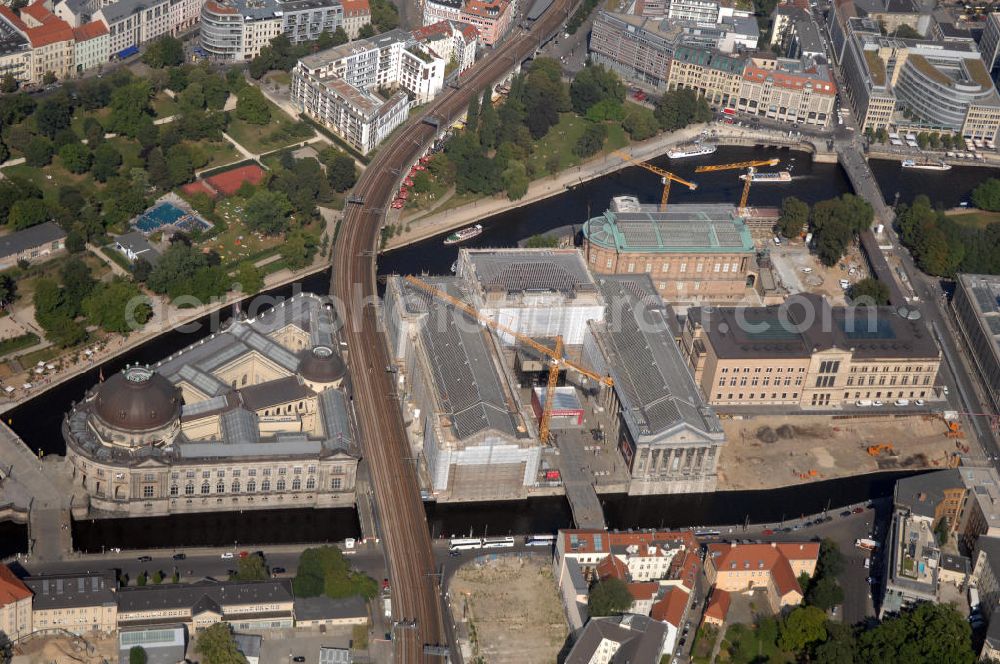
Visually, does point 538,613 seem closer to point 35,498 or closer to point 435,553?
point 435,553

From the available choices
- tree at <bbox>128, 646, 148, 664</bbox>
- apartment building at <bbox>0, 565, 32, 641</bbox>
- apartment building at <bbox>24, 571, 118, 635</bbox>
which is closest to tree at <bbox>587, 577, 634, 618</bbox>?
tree at <bbox>128, 646, 148, 664</bbox>

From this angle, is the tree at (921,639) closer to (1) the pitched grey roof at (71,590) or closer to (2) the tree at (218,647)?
(2) the tree at (218,647)

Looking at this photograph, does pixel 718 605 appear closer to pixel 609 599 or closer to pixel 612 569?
pixel 612 569

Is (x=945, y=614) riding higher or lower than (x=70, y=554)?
higher

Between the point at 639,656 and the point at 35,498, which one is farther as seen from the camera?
the point at 35,498

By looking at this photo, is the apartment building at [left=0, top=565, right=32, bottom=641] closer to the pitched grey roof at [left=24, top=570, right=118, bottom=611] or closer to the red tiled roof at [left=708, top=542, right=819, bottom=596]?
the pitched grey roof at [left=24, top=570, right=118, bottom=611]

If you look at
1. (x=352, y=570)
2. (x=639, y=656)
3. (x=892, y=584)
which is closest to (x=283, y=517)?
(x=352, y=570)

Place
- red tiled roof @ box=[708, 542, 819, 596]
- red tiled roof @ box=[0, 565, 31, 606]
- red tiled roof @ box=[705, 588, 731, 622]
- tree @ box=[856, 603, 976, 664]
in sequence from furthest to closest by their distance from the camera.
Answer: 1. red tiled roof @ box=[708, 542, 819, 596]
2. red tiled roof @ box=[705, 588, 731, 622]
3. tree @ box=[856, 603, 976, 664]
4. red tiled roof @ box=[0, 565, 31, 606]
